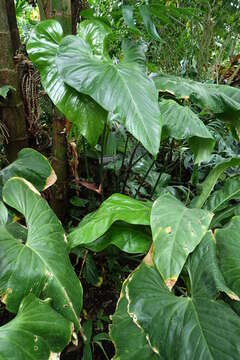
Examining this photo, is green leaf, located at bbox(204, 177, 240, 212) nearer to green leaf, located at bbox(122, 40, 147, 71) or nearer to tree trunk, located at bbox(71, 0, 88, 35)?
green leaf, located at bbox(122, 40, 147, 71)

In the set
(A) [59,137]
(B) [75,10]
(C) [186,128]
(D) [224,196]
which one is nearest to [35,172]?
(A) [59,137]

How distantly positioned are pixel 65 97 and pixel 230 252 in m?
0.57

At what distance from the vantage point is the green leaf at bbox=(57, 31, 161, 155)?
64 cm

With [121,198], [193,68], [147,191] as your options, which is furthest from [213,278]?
[193,68]

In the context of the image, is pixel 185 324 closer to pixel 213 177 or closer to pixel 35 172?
pixel 213 177

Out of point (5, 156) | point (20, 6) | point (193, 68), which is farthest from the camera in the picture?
point (193, 68)

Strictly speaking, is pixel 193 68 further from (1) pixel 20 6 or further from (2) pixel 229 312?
(2) pixel 229 312

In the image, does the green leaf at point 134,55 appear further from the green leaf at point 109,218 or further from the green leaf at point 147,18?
the green leaf at point 109,218

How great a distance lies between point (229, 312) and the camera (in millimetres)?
543

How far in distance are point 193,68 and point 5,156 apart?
1.44 m

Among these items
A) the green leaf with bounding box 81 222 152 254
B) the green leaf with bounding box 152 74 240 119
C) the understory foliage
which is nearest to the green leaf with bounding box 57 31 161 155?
the understory foliage

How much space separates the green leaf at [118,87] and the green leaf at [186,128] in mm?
88

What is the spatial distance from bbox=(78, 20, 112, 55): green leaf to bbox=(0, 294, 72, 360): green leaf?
79cm

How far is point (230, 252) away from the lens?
2.04 feet
